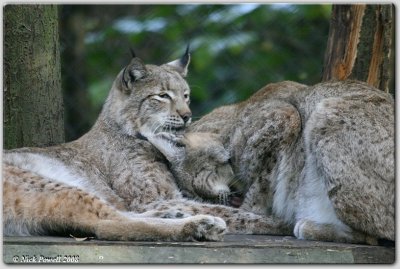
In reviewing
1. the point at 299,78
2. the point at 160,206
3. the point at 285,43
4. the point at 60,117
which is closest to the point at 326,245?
the point at 160,206

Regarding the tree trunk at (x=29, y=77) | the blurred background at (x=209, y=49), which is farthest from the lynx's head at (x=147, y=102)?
the blurred background at (x=209, y=49)

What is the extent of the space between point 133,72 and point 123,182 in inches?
26.7

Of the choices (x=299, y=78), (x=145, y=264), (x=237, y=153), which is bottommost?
(x=145, y=264)

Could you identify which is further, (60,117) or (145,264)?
(60,117)

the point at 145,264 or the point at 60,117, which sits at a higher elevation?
the point at 60,117

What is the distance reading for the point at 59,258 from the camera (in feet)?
13.2

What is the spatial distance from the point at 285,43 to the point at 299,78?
82cm

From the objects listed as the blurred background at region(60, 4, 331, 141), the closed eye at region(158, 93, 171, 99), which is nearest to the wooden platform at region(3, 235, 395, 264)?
the closed eye at region(158, 93, 171, 99)

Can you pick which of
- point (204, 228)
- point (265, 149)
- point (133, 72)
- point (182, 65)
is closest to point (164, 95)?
point (133, 72)

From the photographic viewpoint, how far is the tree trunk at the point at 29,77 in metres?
5.50

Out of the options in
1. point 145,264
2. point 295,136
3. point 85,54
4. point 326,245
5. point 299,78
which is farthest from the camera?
point 85,54

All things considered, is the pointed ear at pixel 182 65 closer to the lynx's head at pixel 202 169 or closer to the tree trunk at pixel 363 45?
the lynx's head at pixel 202 169

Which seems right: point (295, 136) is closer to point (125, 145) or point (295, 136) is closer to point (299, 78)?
point (125, 145)

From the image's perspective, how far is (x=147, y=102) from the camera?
554 centimetres
